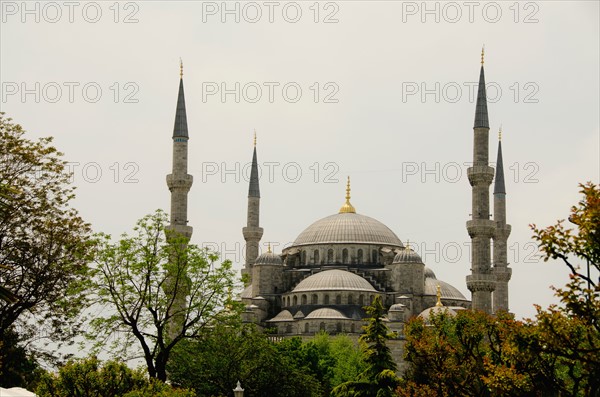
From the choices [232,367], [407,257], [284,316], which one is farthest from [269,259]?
[232,367]

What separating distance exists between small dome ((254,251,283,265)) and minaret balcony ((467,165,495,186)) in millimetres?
21816

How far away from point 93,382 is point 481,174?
41.4 m

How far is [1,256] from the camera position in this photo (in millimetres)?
34094

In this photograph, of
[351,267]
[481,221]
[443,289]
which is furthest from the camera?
[351,267]

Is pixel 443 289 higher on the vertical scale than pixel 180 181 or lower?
lower

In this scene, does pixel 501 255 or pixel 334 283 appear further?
pixel 334 283

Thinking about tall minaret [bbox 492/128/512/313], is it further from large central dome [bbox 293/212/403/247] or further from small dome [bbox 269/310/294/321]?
small dome [bbox 269/310/294/321]

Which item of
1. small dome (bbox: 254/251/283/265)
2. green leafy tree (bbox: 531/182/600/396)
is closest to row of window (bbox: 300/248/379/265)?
small dome (bbox: 254/251/283/265)

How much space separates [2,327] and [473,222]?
40.7m

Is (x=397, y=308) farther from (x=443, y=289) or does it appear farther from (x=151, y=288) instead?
(x=151, y=288)

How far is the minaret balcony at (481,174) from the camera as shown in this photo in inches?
2645

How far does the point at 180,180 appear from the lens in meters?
68.4

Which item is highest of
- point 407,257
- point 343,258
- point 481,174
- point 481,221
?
point 481,174

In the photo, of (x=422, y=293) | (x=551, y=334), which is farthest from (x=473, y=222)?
(x=551, y=334)
